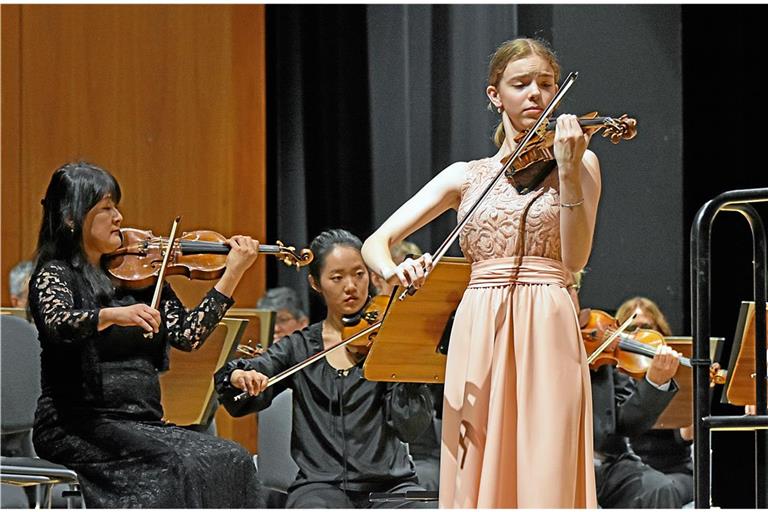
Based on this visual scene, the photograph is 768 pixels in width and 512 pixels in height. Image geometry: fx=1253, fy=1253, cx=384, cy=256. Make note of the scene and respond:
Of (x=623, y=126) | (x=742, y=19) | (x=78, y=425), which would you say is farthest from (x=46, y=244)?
(x=742, y=19)

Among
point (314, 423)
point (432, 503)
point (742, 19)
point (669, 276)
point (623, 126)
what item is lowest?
point (432, 503)

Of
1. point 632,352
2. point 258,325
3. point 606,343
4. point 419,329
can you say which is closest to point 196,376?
point 258,325

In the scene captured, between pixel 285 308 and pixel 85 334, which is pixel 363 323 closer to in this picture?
pixel 85 334

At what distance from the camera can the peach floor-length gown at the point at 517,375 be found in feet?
7.36

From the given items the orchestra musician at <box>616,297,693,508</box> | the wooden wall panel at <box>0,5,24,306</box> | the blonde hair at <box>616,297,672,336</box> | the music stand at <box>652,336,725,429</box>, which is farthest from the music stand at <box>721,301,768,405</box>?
the wooden wall panel at <box>0,5,24,306</box>

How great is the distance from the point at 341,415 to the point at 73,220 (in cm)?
84

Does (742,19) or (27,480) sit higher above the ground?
(742,19)

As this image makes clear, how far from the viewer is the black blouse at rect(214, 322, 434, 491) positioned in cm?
314

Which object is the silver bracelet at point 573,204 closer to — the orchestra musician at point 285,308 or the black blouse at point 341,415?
the black blouse at point 341,415

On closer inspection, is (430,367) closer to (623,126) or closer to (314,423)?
(314,423)

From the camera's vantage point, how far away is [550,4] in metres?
4.88

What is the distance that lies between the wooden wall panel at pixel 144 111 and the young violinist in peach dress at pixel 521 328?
3.25 meters

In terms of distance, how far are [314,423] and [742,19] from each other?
2677mm

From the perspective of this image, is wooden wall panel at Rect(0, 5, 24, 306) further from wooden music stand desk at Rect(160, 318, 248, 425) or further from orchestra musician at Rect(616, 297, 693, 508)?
orchestra musician at Rect(616, 297, 693, 508)
